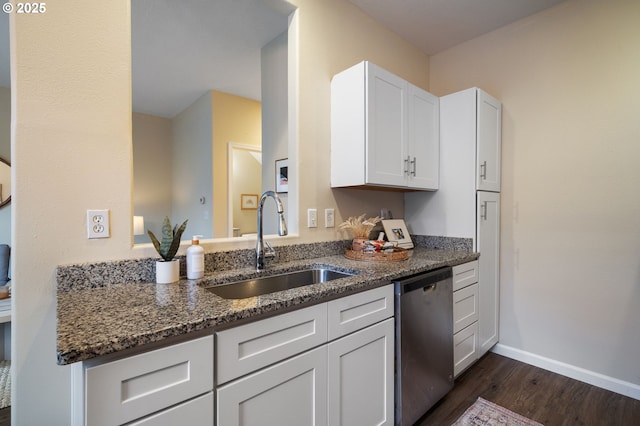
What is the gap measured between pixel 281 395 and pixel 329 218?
45.4 inches

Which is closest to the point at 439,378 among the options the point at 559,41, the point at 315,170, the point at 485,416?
the point at 485,416

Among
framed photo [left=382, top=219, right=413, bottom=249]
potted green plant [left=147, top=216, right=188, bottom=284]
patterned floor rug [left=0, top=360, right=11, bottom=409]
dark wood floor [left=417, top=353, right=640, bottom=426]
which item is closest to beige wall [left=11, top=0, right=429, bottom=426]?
potted green plant [left=147, top=216, right=188, bottom=284]

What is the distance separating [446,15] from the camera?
2.22 m

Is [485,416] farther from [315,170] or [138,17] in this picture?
[138,17]

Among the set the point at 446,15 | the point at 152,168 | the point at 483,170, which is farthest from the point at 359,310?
the point at 152,168

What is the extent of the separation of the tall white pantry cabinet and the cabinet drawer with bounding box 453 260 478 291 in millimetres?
82

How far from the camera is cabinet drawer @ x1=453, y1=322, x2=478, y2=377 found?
6.35 feet

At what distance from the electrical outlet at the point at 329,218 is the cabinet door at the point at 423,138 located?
1.88 feet

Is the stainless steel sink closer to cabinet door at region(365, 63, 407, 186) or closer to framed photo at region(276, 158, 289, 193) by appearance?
cabinet door at region(365, 63, 407, 186)

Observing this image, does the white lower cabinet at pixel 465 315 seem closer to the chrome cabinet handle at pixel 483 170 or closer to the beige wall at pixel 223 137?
the chrome cabinet handle at pixel 483 170

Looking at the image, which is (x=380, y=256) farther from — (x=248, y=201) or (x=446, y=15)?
(x=248, y=201)

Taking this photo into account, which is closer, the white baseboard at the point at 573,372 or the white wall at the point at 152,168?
the white baseboard at the point at 573,372

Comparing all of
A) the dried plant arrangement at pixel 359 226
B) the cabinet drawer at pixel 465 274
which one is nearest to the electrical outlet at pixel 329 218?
the dried plant arrangement at pixel 359 226

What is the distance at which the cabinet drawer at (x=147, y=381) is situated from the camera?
2.30 ft
